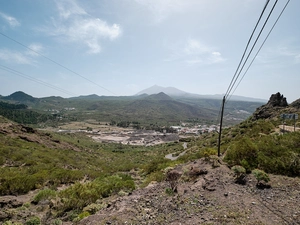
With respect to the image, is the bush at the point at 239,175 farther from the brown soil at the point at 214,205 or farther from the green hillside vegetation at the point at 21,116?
the green hillside vegetation at the point at 21,116

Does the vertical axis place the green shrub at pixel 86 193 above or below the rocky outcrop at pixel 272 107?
below

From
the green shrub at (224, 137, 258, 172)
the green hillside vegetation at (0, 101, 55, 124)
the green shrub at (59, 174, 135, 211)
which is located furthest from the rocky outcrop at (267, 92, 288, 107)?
the green hillside vegetation at (0, 101, 55, 124)

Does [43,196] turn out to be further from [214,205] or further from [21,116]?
[21,116]

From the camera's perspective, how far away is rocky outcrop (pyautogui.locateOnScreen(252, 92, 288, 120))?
47266mm

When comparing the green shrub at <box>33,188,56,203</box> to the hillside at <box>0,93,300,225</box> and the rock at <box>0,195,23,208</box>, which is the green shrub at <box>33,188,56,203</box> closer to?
the hillside at <box>0,93,300,225</box>

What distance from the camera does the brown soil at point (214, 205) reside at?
6516mm

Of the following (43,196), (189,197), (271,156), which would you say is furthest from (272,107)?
(43,196)

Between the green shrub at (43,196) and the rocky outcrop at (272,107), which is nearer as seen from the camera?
the green shrub at (43,196)

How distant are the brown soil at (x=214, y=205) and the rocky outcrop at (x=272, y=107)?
4400cm

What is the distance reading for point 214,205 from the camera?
24.7 ft

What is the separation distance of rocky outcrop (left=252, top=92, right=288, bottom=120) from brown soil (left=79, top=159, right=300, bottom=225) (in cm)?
4400

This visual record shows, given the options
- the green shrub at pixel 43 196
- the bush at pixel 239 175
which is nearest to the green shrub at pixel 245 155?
the bush at pixel 239 175

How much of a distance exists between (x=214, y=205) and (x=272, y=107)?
53.6 m

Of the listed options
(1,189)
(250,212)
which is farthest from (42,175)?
(250,212)
